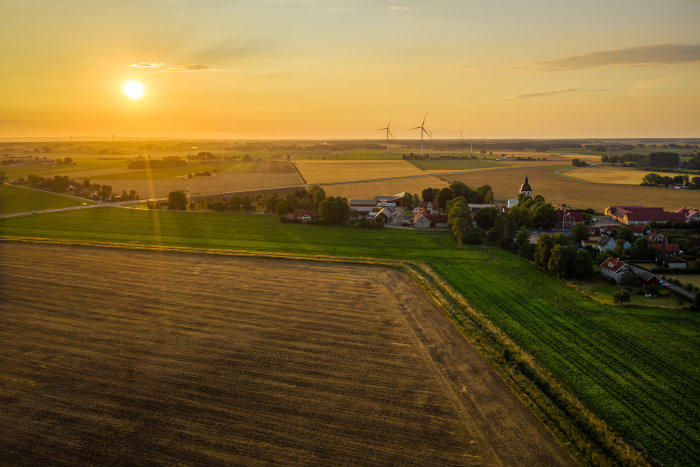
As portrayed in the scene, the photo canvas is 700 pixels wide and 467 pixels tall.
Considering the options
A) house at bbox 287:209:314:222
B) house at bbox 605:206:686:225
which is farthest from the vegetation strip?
house at bbox 605:206:686:225

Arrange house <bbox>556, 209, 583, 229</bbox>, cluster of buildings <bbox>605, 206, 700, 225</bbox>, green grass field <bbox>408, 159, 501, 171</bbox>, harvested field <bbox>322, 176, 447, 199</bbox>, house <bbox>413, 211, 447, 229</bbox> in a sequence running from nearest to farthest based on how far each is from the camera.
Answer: cluster of buildings <bbox>605, 206, 700, 225</bbox> < house <bbox>556, 209, 583, 229</bbox> < house <bbox>413, 211, 447, 229</bbox> < harvested field <bbox>322, 176, 447, 199</bbox> < green grass field <bbox>408, 159, 501, 171</bbox>

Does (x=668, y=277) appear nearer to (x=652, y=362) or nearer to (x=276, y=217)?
(x=652, y=362)

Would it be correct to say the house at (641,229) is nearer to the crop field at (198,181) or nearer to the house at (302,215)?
the house at (302,215)

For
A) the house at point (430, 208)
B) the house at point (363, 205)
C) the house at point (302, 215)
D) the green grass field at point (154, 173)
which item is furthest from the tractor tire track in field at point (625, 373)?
the green grass field at point (154, 173)

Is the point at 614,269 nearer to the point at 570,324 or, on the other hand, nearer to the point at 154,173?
the point at 570,324

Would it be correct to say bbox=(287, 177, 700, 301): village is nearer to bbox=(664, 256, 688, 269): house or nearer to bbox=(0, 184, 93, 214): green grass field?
bbox=(664, 256, 688, 269): house

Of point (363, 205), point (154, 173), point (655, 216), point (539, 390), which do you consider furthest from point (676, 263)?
point (154, 173)
